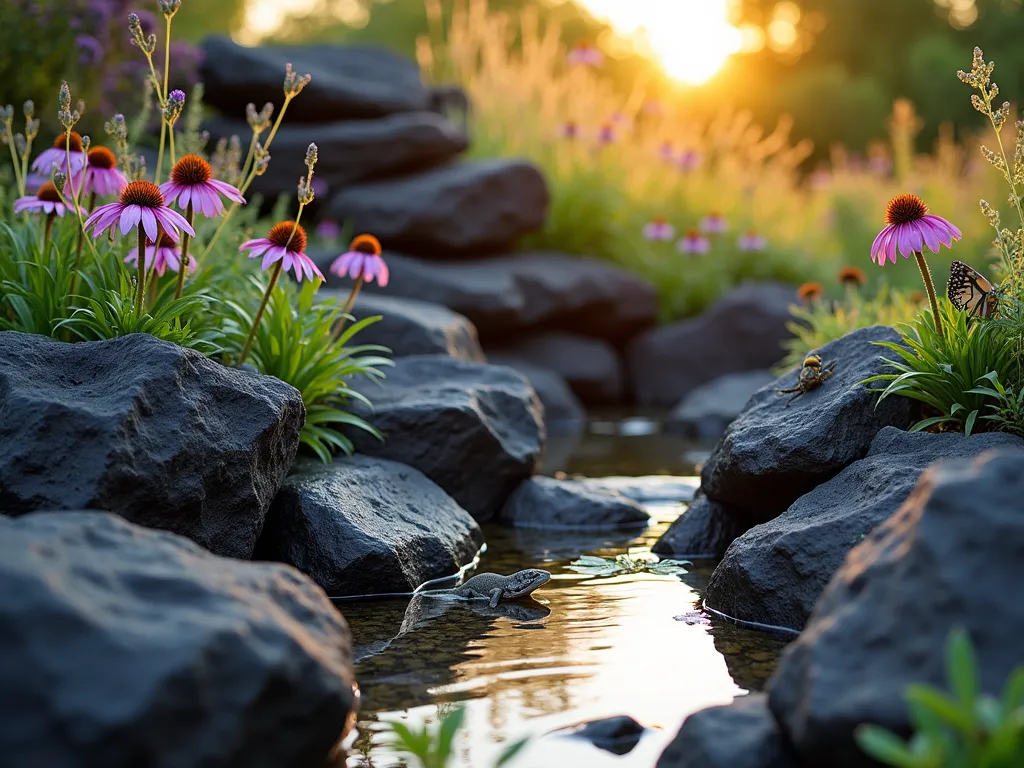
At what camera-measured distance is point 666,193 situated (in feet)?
41.4

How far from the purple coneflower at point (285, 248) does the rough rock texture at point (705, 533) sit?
6.83ft

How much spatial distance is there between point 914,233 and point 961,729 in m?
2.39

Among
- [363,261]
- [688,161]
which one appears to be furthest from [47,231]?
[688,161]

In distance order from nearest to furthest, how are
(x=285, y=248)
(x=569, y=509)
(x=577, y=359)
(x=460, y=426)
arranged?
(x=285, y=248)
(x=460, y=426)
(x=569, y=509)
(x=577, y=359)

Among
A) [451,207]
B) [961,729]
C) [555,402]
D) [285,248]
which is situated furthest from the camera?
[451,207]

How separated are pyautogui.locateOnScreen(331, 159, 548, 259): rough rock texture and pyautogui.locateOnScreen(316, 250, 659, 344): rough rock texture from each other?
234 millimetres

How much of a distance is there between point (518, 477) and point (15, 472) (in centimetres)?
295

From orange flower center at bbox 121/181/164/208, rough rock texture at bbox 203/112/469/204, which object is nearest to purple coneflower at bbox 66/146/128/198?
orange flower center at bbox 121/181/164/208

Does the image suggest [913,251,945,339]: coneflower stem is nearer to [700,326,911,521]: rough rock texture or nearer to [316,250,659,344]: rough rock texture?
[700,326,911,521]: rough rock texture

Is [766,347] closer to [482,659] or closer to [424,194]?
[424,194]

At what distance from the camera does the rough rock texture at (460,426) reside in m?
5.33

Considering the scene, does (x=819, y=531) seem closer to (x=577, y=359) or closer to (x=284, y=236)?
(x=284, y=236)

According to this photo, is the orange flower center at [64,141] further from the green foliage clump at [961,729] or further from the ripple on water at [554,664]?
the green foliage clump at [961,729]

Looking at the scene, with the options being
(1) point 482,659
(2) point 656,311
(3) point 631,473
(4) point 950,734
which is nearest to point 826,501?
(1) point 482,659
